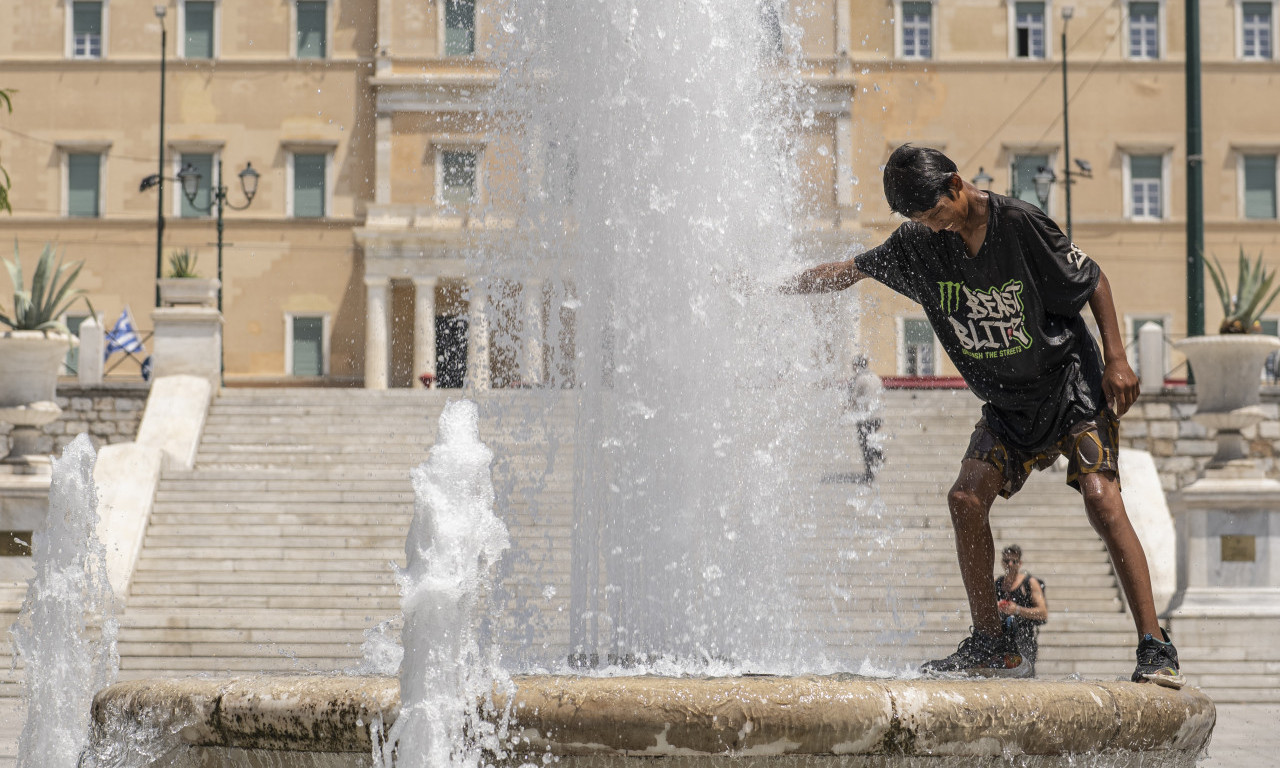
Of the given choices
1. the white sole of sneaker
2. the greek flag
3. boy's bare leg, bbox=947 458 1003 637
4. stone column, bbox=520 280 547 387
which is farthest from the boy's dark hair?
the greek flag

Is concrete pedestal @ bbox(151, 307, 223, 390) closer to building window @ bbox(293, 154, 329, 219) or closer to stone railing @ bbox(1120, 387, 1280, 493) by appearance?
stone railing @ bbox(1120, 387, 1280, 493)

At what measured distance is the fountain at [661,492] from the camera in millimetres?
3289

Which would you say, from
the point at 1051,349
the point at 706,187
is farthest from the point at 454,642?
the point at 706,187

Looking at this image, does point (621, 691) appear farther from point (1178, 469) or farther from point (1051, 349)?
point (1178, 469)

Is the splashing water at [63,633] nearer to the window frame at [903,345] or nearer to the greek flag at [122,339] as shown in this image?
the greek flag at [122,339]

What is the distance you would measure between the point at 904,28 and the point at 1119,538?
107 feet

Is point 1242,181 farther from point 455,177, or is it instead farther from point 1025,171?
point 455,177

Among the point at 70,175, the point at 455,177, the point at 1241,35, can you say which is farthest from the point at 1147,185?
the point at 70,175

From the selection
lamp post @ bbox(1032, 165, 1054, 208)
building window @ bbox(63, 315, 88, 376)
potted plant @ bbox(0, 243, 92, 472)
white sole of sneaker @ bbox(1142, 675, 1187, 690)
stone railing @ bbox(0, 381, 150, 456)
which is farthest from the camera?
building window @ bbox(63, 315, 88, 376)

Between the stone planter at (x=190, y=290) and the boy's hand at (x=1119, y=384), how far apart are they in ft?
47.8

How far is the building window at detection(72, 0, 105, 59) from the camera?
3506 cm

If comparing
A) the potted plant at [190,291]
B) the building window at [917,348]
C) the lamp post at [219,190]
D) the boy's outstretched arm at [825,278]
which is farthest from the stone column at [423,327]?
the boy's outstretched arm at [825,278]

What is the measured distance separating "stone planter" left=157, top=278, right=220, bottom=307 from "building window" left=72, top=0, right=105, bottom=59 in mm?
20182

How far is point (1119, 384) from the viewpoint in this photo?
12.5 ft
